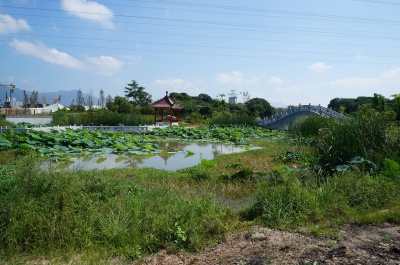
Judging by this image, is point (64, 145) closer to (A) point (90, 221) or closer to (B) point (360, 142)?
(A) point (90, 221)

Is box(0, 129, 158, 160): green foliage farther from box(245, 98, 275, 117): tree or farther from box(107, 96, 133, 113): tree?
box(245, 98, 275, 117): tree

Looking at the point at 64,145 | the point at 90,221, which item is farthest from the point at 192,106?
the point at 90,221

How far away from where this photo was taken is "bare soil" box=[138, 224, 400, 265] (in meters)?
3.01

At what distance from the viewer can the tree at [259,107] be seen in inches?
1888

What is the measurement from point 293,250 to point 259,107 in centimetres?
4620

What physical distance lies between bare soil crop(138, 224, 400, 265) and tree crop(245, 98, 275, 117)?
4292 cm

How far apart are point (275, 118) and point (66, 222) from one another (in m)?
26.4

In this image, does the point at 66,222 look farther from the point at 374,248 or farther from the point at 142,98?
the point at 142,98

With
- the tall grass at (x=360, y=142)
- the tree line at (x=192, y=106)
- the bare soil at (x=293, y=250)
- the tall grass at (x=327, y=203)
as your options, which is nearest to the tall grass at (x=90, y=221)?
the bare soil at (x=293, y=250)

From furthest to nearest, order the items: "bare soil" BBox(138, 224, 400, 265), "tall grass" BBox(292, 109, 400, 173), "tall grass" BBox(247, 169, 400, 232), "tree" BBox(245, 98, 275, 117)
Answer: "tree" BBox(245, 98, 275, 117)
"tall grass" BBox(292, 109, 400, 173)
"tall grass" BBox(247, 169, 400, 232)
"bare soil" BBox(138, 224, 400, 265)

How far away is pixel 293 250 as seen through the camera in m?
3.23

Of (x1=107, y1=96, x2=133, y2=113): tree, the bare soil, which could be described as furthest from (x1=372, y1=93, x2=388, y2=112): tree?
the bare soil

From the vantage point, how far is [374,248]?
327cm

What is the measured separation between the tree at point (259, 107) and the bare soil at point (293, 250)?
4292 cm
